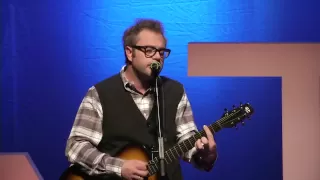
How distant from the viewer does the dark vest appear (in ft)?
7.43

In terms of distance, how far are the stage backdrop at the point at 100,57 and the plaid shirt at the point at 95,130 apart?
44 cm

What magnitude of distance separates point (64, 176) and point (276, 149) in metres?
1.25

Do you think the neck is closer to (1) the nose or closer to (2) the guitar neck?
(1) the nose

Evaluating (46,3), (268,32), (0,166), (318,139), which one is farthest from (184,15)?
(0,166)

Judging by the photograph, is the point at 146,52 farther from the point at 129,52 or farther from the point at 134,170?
the point at 134,170

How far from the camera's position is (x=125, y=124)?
228 cm

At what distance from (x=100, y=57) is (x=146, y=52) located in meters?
0.62

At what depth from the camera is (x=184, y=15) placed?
2.74 m

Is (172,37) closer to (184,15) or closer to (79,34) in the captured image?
(184,15)

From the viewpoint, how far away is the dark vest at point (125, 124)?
226cm

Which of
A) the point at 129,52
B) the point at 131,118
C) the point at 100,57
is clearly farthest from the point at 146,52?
the point at 100,57

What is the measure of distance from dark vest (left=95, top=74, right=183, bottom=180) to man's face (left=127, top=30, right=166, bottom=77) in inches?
6.4

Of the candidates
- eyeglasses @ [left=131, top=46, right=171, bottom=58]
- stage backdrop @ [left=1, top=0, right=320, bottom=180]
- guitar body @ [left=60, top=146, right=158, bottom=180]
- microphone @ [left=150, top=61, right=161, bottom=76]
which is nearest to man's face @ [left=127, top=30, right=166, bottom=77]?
eyeglasses @ [left=131, top=46, right=171, bottom=58]

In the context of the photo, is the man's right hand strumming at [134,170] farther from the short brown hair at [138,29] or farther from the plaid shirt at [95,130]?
the short brown hair at [138,29]
